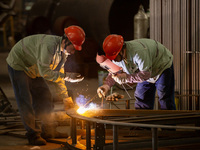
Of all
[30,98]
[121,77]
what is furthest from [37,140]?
[121,77]

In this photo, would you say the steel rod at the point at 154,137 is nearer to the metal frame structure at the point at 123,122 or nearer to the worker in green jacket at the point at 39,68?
the metal frame structure at the point at 123,122

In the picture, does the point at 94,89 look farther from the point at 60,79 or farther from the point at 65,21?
the point at 60,79

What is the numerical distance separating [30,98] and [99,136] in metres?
1.52

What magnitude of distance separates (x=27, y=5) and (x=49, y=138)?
36.2 feet

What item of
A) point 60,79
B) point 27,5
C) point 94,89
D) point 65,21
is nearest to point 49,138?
point 60,79

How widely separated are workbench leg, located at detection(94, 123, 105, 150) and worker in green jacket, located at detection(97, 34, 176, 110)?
1.12 meters

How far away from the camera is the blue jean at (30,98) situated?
5.20 metres

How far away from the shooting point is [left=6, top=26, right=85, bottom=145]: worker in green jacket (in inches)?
195

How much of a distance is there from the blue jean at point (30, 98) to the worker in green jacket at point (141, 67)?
0.92m

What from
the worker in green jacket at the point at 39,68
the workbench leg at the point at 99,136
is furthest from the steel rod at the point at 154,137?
the worker in green jacket at the point at 39,68

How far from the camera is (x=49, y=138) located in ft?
18.5

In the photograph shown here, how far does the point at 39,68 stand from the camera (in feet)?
16.1

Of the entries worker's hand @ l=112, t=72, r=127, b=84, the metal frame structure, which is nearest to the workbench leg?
the metal frame structure

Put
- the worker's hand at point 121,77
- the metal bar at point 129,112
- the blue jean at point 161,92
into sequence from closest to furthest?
the worker's hand at point 121,77, the metal bar at point 129,112, the blue jean at point 161,92
